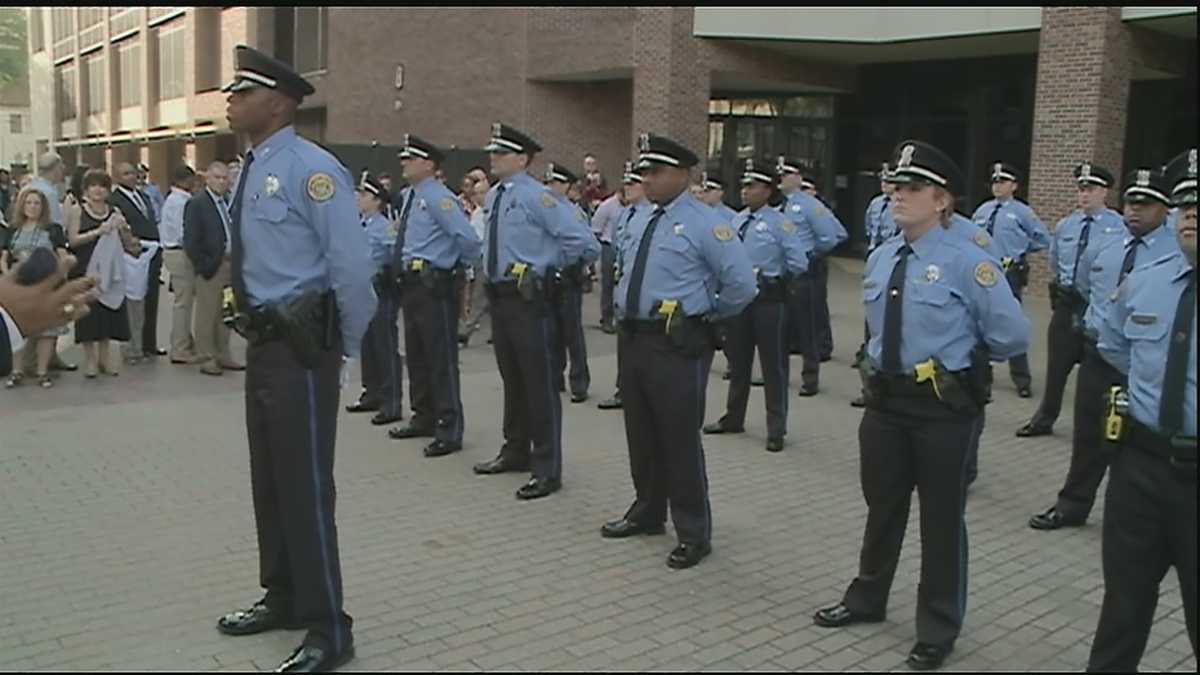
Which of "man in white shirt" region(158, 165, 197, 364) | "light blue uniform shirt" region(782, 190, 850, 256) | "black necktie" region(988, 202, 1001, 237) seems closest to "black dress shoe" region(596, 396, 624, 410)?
"light blue uniform shirt" region(782, 190, 850, 256)

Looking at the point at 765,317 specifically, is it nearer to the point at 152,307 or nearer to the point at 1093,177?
the point at 1093,177

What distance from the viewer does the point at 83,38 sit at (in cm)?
5234

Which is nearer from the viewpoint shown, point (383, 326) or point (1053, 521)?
point (1053, 521)

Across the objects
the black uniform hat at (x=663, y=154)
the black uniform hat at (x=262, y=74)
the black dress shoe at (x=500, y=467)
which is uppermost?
the black uniform hat at (x=262, y=74)

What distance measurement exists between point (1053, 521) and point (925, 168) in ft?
9.54

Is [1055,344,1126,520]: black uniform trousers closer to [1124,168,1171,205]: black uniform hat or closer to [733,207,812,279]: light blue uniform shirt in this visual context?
[1124,168,1171,205]: black uniform hat

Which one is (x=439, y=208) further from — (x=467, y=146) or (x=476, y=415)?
(x=467, y=146)

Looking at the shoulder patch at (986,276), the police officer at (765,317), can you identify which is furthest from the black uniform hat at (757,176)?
the shoulder patch at (986,276)

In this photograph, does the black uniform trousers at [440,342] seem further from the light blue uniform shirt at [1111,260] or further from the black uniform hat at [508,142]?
the light blue uniform shirt at [1111,260]

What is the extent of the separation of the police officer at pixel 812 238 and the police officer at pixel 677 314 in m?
4.67

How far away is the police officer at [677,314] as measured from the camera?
5.52 metres

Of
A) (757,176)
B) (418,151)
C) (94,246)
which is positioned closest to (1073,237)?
(757,176)

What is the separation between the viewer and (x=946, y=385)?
4.25m

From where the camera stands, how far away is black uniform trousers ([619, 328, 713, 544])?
5520mm
